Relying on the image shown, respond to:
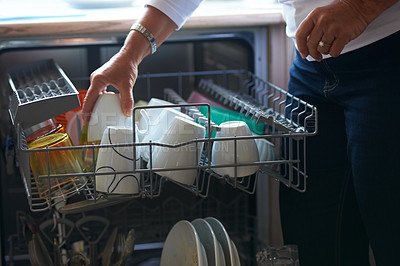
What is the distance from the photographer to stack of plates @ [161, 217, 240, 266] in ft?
3.51

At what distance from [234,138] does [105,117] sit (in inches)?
10.6

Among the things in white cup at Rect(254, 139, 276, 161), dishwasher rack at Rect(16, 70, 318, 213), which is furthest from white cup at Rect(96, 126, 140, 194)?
white cup at Rect(254, 139, 276, 161)

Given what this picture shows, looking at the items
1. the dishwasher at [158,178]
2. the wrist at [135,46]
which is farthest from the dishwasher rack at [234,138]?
the wrist at [135,46]

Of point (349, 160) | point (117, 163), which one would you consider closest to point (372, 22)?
point (349, 160)

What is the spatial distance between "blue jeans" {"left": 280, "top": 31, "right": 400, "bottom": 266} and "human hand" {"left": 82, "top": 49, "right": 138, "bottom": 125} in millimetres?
339

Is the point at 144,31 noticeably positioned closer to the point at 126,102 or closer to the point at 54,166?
the point at 126,102

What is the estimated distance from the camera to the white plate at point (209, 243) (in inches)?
41.9

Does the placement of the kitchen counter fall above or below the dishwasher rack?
above

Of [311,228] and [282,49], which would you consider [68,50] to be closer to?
[282,49]

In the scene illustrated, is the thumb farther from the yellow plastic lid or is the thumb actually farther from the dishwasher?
the dishwasher

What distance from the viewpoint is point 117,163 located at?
96 centimetres

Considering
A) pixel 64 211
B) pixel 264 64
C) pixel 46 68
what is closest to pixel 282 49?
pixel 264 64

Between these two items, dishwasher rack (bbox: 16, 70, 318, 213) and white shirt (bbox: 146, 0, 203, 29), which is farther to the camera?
white shirt (bbox: 146, 0, 203, 29)

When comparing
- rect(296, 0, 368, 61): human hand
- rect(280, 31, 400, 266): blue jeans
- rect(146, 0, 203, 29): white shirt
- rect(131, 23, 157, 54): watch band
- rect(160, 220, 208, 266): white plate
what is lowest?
rect(160, 220, 208, 266): white plate
